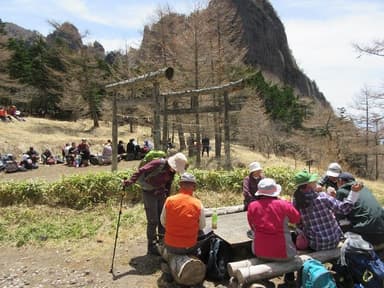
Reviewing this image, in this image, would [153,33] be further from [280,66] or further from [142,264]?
[280,66]

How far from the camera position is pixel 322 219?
454 cm

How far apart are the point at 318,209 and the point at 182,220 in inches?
64.1

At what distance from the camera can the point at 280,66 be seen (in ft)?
229

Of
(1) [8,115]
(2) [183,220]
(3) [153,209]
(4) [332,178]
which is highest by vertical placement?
(1) [8,115]

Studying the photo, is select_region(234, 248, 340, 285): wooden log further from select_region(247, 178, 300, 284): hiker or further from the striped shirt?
the striped shirt

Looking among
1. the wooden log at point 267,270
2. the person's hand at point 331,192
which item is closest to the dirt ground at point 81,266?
the wooden log at point 267,270

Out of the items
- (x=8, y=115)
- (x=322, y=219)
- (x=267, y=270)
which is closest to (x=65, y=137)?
(x=8, y=115)

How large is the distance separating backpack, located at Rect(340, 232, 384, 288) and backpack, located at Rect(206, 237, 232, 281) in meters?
1.44

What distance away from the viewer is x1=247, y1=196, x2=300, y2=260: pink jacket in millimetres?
4172

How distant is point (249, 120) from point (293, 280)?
77.0 ft

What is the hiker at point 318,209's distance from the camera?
4.52 meters

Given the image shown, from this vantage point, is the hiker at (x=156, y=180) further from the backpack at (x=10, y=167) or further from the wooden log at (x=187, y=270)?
the backpack at (x=10, y=167)

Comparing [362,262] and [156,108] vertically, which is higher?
[156,108]

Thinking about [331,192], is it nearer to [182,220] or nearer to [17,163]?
[182,220]
